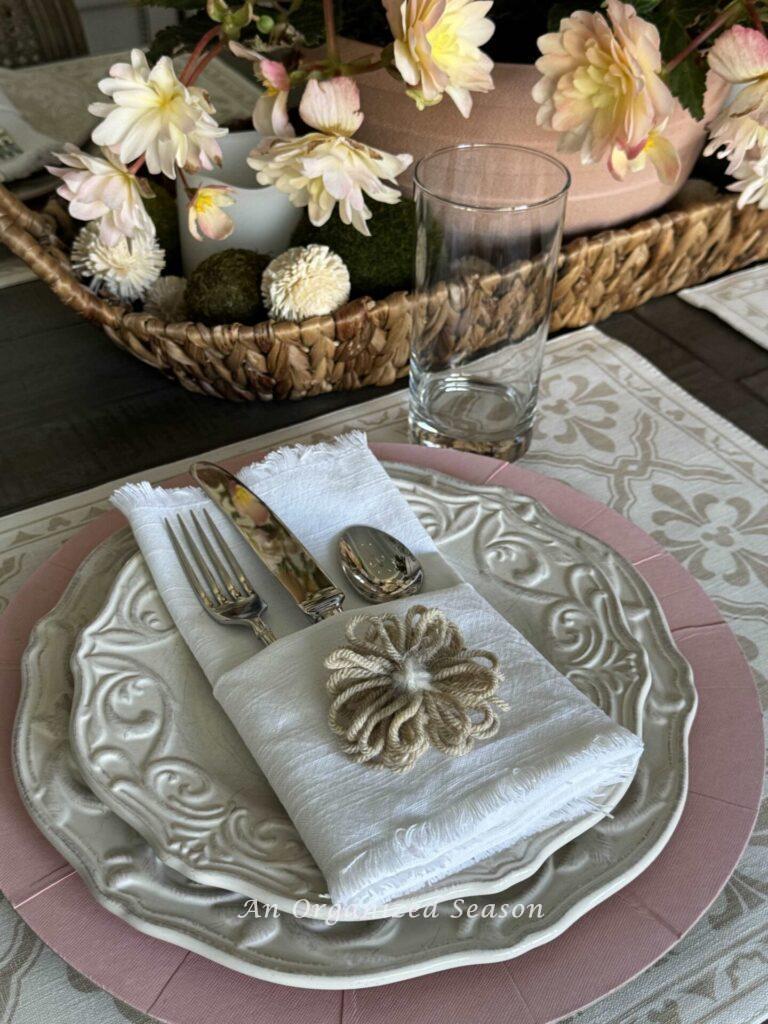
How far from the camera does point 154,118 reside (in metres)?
0.49

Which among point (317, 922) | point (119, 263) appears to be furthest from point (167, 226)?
point (317, 922)

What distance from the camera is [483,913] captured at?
1.16ft

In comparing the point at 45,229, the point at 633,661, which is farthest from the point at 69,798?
the point at 45,229

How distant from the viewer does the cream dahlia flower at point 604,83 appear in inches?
17.8

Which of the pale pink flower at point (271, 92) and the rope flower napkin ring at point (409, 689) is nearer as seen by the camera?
the rope flower napkin ring at point (409, 689)

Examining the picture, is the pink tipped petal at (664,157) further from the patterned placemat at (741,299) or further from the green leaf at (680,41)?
the patterned placemat at (741,299)

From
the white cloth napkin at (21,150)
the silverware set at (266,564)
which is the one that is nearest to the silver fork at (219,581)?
the silverware set at (266,564)

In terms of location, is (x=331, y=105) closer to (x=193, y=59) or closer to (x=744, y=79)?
(x=193, y=59)

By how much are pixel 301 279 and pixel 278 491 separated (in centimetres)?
17

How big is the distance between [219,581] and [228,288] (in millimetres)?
255

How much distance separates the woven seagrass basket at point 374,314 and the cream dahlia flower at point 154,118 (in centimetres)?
13

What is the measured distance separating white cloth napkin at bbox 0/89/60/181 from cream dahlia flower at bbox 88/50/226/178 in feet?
1.19

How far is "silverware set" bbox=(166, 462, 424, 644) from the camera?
0.46 m

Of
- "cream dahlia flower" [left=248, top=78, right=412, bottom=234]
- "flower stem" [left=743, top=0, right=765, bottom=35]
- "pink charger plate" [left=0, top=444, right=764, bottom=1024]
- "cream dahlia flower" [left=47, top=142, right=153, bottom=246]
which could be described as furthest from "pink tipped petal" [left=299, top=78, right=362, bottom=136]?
"pink charger plate" [left=0, top=444, right=764, bottom=1024]
